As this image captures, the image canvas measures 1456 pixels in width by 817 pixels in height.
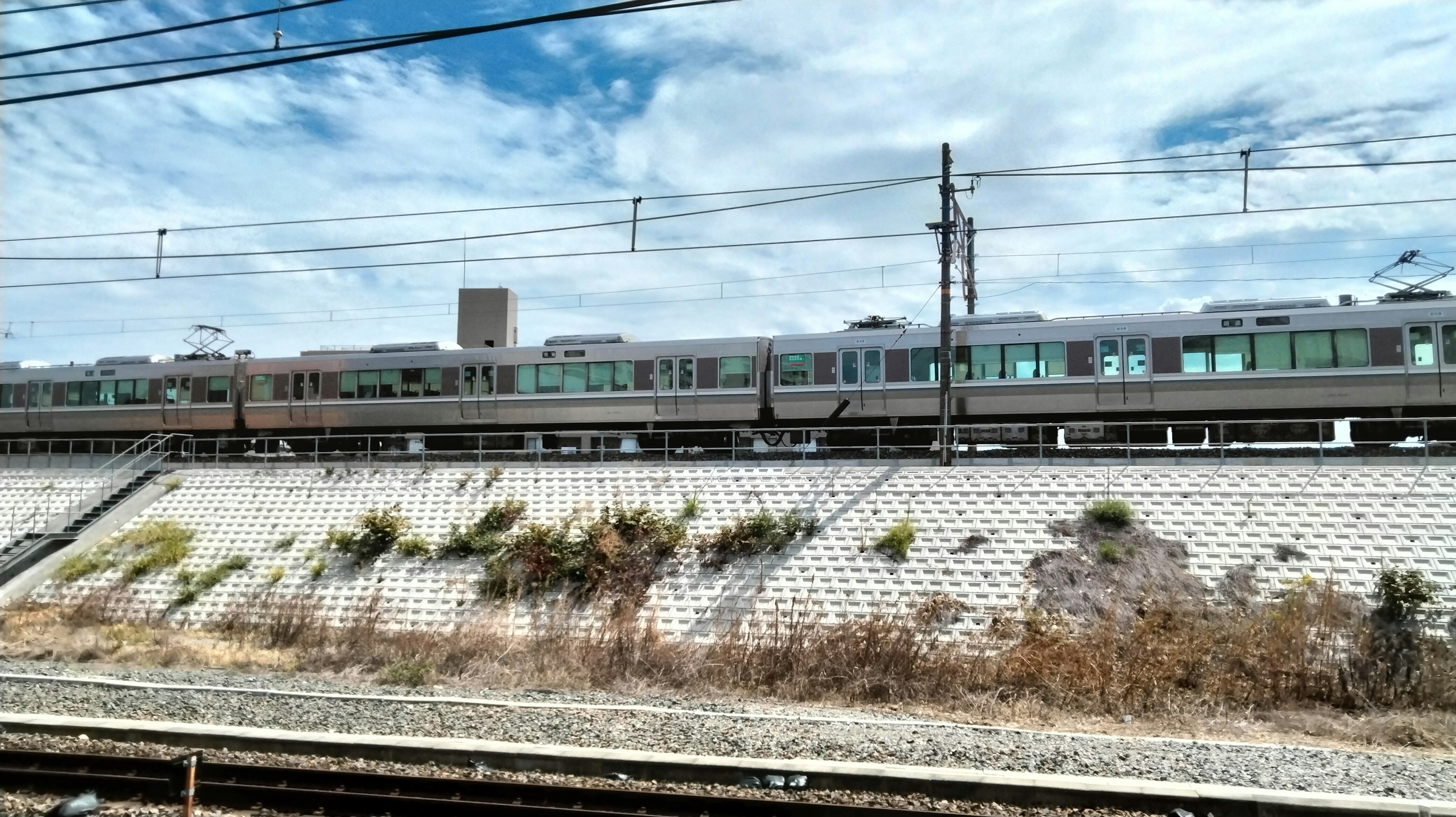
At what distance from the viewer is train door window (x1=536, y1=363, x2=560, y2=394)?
26438 millimetres

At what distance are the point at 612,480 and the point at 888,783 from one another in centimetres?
1430

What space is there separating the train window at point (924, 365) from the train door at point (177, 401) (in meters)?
24.0

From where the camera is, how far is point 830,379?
24.1 metres

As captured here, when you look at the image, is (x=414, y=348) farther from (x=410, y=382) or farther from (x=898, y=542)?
(x=898, y=542)

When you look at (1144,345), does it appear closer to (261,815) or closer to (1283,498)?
(1283,498)

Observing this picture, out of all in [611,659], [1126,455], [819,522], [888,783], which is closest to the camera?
[888,783]

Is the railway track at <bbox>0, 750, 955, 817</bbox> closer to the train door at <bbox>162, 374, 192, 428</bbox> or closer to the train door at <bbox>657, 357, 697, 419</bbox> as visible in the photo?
the train door at <bbox>657, 357, 697, 419</bbox>

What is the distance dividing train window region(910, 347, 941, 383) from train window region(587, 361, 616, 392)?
851cm

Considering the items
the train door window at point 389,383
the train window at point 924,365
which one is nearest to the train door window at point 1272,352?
the train window at point 924,365

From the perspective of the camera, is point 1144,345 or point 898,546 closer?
point 898,546

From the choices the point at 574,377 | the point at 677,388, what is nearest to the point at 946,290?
the point at 677,388

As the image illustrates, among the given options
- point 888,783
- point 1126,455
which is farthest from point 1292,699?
point 1126,455

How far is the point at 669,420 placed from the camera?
25625 mm

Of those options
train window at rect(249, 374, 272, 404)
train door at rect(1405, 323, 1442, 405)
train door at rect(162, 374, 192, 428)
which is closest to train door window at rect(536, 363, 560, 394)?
train window at rect(249, 374, 272, 404)
